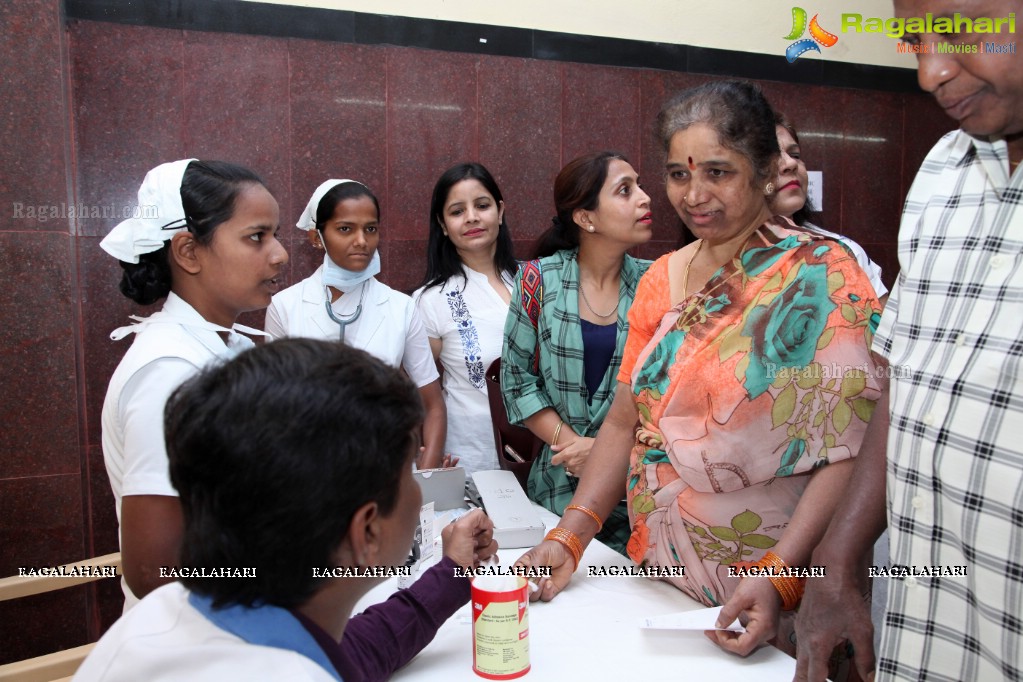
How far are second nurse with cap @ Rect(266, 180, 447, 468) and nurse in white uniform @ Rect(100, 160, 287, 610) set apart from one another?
3.99 ft

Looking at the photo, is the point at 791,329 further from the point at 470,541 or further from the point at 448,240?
the point at 448,240

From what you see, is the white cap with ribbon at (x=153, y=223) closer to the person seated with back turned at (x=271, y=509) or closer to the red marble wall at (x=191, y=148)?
the person seated with back turned at (x=271, y=509)

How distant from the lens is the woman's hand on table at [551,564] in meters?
1.55

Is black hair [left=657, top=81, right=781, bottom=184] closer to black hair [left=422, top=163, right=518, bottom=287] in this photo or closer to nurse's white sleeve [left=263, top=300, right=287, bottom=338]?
black hair [left=422, top=163, right=518, bottom=287]

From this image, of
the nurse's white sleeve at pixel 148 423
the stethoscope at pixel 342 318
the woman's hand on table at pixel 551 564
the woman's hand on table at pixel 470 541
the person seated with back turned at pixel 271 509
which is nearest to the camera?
the person seated with back turned at pixel 271 509

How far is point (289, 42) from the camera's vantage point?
3.33 m

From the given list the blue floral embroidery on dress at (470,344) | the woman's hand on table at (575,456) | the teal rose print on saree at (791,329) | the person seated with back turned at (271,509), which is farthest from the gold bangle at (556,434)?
the person seated with back turned at (271,509)

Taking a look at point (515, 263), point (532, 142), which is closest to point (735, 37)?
point (532, 142)

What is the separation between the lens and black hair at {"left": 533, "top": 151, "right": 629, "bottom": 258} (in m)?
2.77

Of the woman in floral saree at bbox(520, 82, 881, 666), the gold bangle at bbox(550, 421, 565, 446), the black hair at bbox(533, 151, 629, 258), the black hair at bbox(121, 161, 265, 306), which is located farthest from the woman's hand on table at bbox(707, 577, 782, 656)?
the black hair at bbox(533, 151, 629, 258)

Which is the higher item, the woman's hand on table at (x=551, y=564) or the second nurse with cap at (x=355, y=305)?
the second nurse with cap at (x=355, y=305)

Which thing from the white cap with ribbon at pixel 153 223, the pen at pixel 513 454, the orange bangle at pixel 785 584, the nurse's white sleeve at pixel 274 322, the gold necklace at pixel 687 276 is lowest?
the pen at pixel 513 454

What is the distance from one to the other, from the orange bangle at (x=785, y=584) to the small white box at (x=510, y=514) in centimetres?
60

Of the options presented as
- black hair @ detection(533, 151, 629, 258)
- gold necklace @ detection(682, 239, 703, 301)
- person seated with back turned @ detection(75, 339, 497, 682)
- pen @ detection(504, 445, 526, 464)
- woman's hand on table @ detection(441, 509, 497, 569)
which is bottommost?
pen @ detection(504, 445, 526, 464)
